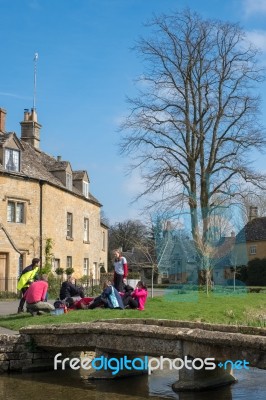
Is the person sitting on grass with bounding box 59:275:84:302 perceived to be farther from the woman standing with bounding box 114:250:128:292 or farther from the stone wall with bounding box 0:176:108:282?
the stone wall with bounding box 0:176:108:282

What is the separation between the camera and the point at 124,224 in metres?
96.4

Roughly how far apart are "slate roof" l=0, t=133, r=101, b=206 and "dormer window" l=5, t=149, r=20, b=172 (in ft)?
1.51

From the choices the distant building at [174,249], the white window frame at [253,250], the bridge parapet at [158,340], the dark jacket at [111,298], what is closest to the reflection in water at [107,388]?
the bridge parapet at [158,340]

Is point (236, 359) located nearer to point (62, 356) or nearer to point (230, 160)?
point (62, 356)

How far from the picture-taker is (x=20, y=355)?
12172 millimetres

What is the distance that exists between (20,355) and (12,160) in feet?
74.6

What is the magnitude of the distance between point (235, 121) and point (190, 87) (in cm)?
353

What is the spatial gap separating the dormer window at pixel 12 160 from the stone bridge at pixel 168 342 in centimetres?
2214

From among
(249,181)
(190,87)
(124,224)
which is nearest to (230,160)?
(249,181)

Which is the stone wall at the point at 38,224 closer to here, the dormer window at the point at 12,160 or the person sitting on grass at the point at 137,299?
the dormer window at the point at 12,160

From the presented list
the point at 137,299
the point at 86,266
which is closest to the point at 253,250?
the point at 86,266

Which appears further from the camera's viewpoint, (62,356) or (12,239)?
(12,239)

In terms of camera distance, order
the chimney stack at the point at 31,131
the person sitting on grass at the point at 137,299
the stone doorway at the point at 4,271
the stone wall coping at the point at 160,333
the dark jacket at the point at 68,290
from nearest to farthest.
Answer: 1. the stone wall coping at the point at 160,333
2. the person sitting on grass at the point at 137,299
3. the dark jacket at the point at 68,290
4. the stone doorway at the point at 4,271
5. the chimney stack at the point at 31,131

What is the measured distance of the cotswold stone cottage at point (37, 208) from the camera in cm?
3238
